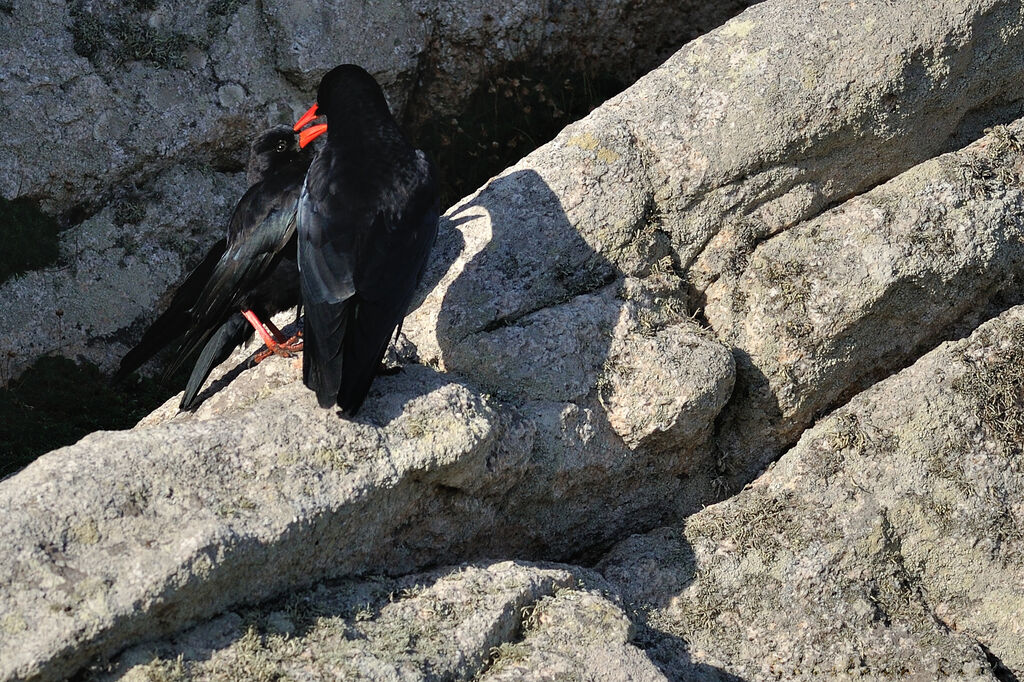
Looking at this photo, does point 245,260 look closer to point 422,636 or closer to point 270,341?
point 270,341

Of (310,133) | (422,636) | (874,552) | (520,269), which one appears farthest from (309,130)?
(874,552)

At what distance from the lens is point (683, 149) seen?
21.6ft

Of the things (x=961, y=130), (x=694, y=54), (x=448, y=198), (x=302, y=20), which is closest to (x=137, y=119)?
(x=302, y=20)

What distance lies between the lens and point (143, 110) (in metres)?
8.02

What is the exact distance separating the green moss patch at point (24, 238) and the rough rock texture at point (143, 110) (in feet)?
0.22

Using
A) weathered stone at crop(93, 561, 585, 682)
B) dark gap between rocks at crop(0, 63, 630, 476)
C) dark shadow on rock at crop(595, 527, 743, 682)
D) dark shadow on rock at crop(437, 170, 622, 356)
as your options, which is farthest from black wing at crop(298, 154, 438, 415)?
dark gap between rocks at crop(0, 63, 630, 476)

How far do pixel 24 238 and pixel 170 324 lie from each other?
1754mm

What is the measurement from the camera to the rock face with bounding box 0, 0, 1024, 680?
471cm

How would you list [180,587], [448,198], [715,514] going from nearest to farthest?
[180,587], [715,514], [448,198]

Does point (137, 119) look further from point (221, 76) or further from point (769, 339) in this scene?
point (769, 339)

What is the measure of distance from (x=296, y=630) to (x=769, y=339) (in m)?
2.92

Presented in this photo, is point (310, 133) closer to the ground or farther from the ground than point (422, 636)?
farther from the ground

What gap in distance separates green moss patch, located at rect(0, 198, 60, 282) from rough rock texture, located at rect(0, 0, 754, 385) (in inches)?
2.7

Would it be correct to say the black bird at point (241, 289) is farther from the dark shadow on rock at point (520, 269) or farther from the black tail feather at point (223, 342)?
the dark shadow on rock at point (520, 269)
